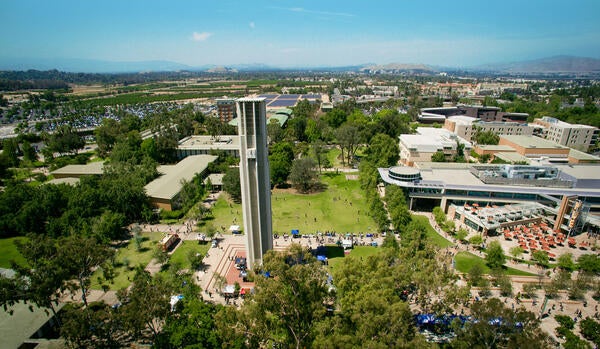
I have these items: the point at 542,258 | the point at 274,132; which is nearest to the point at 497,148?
the point at 542,258

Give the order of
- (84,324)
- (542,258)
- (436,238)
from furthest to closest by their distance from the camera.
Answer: (436,238)
(542,258)
(84,324)

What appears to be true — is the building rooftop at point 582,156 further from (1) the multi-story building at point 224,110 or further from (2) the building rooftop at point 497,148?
(1) the multi-story building at point 224,110

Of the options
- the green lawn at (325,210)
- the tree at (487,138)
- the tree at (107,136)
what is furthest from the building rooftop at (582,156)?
the tree at (107,136)

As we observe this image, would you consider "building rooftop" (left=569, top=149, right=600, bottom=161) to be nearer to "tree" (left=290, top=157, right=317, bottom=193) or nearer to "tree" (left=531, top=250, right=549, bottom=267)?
"tree" (left=531, top=250, right=549, bottom=267)

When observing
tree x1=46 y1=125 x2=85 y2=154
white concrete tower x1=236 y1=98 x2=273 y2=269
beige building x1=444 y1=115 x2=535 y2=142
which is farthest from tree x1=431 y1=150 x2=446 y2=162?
A: tree x1=46 y1=125 x2=85 y2=154

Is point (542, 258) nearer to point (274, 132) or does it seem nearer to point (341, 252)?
point (341, 252)

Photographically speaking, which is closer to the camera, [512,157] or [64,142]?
[512,157]

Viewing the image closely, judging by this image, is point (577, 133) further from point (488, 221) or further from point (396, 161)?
point (488, 221)
